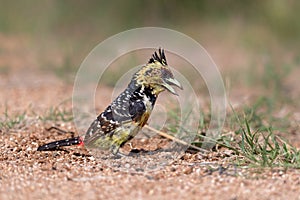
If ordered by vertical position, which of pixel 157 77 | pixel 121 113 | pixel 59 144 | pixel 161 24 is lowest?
pixel 59 144

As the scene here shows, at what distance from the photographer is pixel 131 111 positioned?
14.8 feet

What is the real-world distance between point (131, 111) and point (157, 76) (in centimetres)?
32

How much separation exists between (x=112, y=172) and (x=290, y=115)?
2.71 metres

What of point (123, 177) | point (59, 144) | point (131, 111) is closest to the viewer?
point (123, 177)

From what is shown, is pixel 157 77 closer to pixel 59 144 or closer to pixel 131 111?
pixel 131 111

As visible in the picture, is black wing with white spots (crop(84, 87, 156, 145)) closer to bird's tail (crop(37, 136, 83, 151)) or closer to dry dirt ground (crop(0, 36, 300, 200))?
bird's tail (crop(37, 136, 83, 151))

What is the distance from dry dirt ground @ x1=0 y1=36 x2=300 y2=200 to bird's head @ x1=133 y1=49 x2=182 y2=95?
0.54m

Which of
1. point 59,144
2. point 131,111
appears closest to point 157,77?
point 131,111

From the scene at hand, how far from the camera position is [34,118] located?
577cm

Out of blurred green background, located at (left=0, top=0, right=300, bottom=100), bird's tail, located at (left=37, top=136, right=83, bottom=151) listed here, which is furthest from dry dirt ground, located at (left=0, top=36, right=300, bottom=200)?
blurred green background, located at (left=0, top=0, right=300, bottom=100)

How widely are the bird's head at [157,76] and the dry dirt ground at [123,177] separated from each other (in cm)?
54

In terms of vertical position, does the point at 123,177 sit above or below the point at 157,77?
below

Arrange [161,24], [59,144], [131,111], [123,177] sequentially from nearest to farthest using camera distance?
[123,177] < [131,111] < [59,144] < [161,24]

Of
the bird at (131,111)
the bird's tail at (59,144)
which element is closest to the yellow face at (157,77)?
the bird at (131,111)
